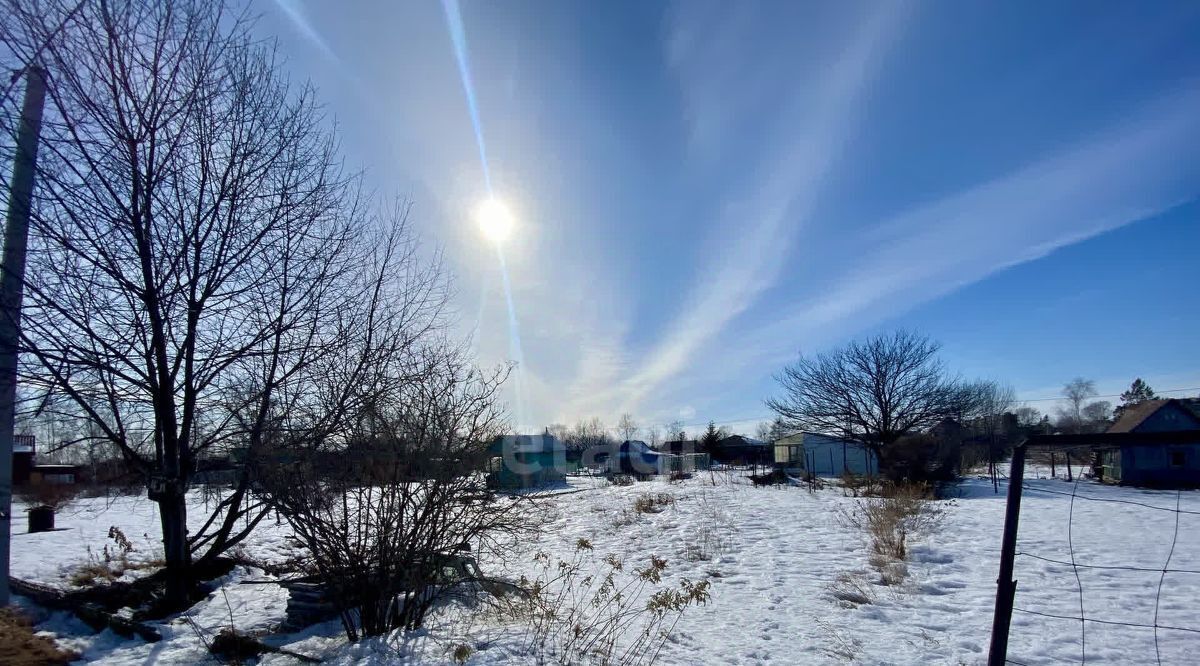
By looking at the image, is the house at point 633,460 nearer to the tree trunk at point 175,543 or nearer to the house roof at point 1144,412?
the house roof at point 1144,412

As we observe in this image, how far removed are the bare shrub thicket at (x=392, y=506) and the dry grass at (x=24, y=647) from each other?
2031 mm

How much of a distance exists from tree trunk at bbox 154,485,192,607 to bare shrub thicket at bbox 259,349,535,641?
1.79 metres

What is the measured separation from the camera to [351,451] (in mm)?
5344

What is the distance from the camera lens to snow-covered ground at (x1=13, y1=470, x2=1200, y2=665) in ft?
15.1

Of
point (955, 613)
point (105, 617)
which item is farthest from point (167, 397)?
point (955, 613)

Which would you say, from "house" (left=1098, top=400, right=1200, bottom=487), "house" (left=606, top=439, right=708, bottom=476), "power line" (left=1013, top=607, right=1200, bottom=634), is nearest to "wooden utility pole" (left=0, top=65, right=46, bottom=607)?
"power line" (left=1013, top=607, right=1200, bottom=634)

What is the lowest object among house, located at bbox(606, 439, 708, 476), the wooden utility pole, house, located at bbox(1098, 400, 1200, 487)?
A: house, located at bbox(606, 439, 708, 476)

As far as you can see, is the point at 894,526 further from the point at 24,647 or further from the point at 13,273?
the point at 13,273

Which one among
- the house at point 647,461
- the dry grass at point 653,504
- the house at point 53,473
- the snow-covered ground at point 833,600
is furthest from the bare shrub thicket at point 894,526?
the house at point 53,473

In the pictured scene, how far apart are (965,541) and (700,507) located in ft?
23.6

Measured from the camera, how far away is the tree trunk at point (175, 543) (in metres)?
6.52

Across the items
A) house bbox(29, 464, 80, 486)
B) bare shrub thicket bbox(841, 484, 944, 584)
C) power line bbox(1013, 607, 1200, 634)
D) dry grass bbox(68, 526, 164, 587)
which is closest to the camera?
power line bbox(1013, 607, 1200, 634)

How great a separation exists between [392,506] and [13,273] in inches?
168

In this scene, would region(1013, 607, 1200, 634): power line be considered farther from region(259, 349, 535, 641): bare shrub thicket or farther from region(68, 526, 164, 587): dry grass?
region(68, 526, 164, 587): dry grass
